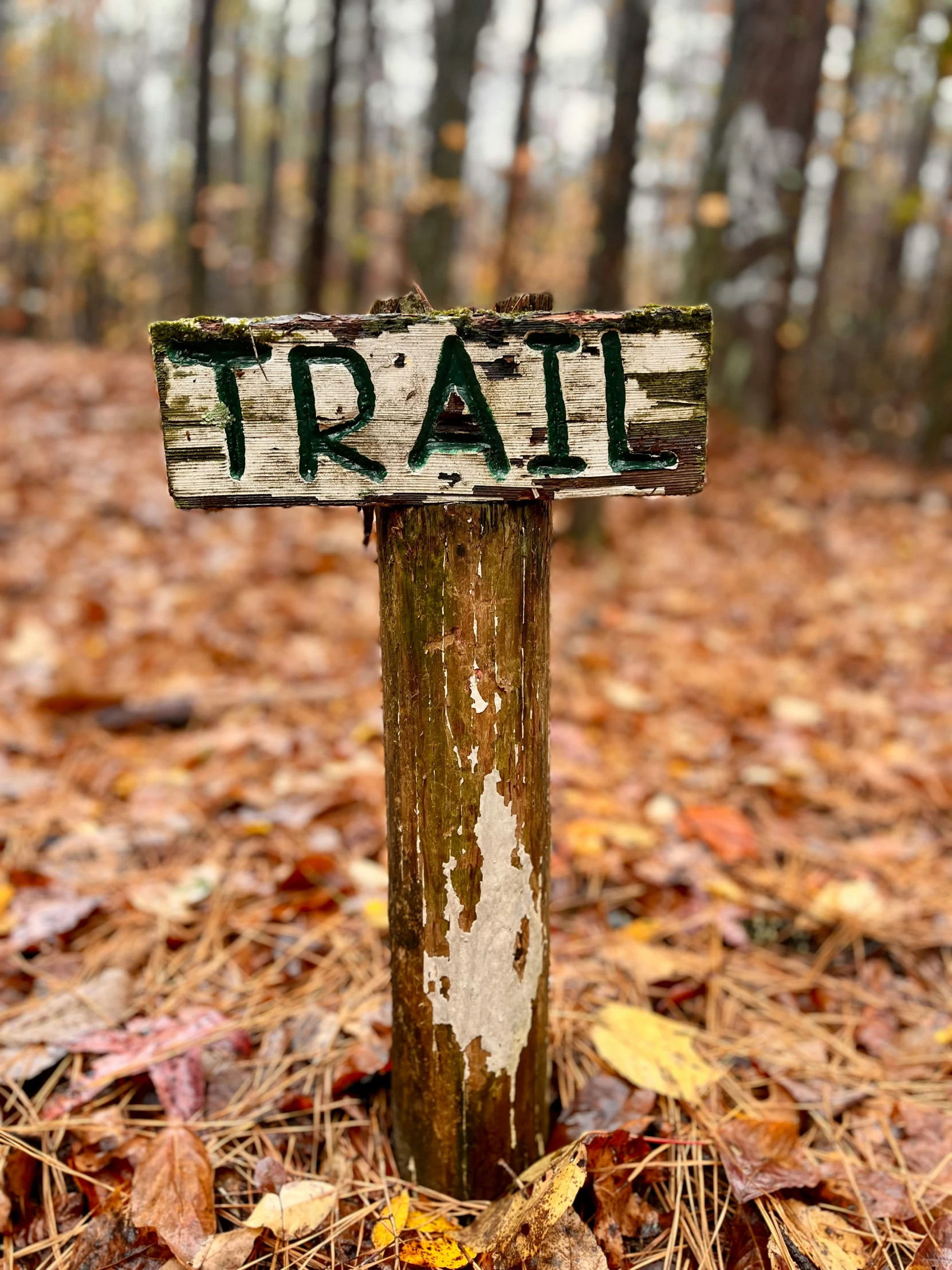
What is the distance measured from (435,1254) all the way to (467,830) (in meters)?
0.56

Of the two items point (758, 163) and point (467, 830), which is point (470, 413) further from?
point (758, 163)

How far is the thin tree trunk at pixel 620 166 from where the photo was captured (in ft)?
14.7

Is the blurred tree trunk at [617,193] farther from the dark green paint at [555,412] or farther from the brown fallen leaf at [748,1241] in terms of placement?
the brown fallen leaf at [748,1241]

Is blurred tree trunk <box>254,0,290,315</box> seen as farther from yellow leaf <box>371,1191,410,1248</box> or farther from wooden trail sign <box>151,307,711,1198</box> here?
yellow leaf <box>371,1191,410,1248</box>

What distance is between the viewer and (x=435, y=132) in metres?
7.15

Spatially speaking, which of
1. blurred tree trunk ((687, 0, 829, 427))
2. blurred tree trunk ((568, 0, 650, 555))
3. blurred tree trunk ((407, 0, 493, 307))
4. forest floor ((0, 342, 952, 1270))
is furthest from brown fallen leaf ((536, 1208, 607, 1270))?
blurred tree trunk ((407, 0, 493, 307))

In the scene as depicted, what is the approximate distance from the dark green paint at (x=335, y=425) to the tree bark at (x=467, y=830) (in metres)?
0.09

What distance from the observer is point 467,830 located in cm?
123

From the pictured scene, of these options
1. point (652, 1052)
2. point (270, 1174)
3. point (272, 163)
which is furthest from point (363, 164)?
point (270, 1174)

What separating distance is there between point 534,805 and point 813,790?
167 centimetres

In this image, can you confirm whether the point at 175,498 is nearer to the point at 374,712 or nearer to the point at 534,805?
the point at 534,805

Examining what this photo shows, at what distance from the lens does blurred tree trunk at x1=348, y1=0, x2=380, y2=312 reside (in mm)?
10344

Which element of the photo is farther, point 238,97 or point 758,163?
point 238,97

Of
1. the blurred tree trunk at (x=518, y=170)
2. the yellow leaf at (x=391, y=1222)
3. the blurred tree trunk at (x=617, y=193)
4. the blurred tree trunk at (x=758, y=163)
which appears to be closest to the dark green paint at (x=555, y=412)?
the yellow leaf at (x=391, y=1222)
